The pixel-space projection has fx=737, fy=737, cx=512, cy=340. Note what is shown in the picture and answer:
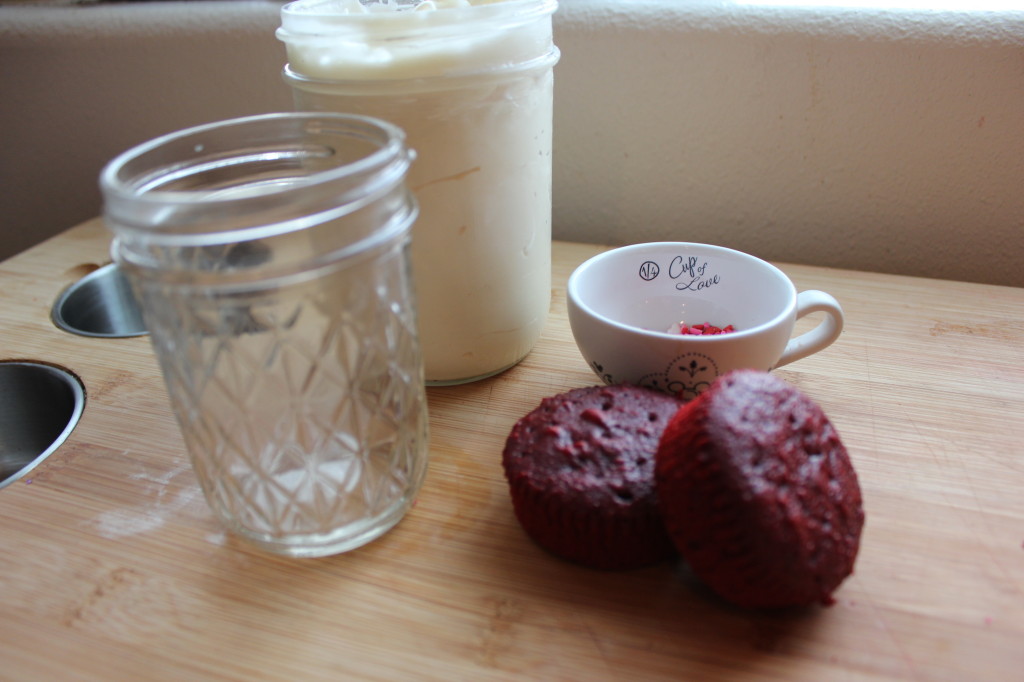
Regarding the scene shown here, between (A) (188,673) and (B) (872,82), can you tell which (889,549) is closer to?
Answer: (A) (188,673)

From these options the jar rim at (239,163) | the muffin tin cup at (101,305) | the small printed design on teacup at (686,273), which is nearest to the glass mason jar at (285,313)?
the jar rim at (239,163)

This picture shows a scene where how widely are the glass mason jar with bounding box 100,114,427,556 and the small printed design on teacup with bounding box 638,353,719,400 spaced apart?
0.18m

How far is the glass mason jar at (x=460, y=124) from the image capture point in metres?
0.50

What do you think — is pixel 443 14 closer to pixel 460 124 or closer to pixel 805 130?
A: pixel 460 124

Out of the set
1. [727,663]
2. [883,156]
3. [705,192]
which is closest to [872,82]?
[883,156]

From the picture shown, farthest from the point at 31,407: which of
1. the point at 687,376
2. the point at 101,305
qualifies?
the point at 687,376

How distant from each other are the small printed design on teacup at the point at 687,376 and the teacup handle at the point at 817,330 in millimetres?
79

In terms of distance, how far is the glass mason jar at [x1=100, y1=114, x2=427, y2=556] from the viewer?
0.39m

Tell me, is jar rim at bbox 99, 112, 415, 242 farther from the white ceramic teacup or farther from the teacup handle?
the teacup handle

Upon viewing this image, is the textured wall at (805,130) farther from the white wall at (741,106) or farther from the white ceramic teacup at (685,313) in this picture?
the white ceramic teacup at (685,313)

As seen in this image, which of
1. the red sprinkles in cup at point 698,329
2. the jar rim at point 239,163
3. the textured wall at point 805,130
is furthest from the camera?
the textured wall at point 805,130

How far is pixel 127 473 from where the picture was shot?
1.81 ft

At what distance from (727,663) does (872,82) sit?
678mm

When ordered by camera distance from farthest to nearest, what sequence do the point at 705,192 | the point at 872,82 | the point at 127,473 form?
1. the point at 705,192
2. the point at 872,82
3. the point at 127,473
